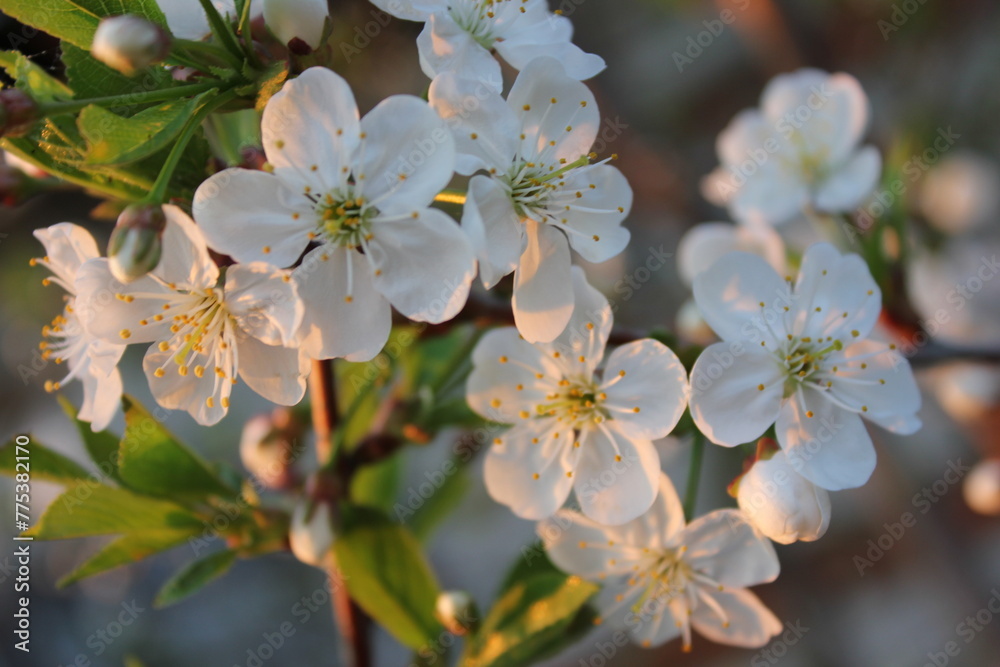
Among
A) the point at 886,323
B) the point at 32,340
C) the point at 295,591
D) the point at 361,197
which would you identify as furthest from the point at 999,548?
the point at 32,340

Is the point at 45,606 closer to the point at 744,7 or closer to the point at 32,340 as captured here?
the point at 32,340

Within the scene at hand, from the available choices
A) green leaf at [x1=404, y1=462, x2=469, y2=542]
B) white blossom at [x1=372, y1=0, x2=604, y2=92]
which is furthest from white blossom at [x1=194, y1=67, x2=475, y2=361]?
green leaf at [x1=404, y1=462, x2=469, y2=542]

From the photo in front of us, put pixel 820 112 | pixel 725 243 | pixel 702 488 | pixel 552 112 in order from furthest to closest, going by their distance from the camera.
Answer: pixel 702 488 → pixel 820 112 → pixel 725 243 → pixel 552 112

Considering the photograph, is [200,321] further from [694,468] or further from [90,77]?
[694,468]

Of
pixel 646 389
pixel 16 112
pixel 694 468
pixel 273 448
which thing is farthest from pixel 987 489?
pixel 16 112

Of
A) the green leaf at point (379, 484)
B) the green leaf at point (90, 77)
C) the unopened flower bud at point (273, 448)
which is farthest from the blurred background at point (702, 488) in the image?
the green leaf at point (90, 77)

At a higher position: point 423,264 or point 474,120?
point 474,120

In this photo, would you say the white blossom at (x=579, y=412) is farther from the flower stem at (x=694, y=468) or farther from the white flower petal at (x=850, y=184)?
the white flower petal at (x=850, y=184)

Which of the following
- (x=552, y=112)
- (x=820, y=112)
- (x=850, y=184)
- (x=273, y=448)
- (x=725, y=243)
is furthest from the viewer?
(x=820, y=112)
